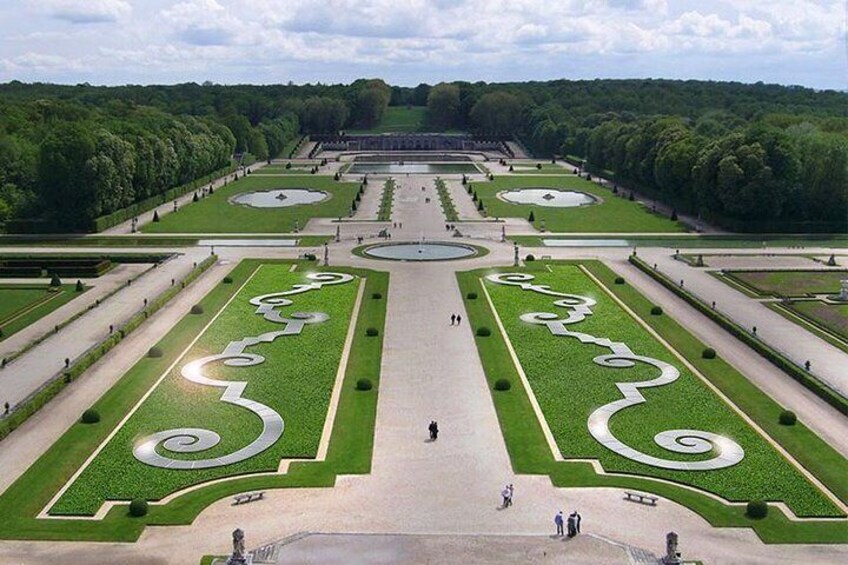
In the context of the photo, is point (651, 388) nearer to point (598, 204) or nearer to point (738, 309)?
point (738, 309)

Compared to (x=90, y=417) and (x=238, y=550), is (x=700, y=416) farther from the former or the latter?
(x=90, y=417)

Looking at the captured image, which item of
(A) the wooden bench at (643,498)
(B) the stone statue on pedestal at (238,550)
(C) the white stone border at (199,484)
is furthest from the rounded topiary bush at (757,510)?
(B) the stone statue on pedestal at (238,550)

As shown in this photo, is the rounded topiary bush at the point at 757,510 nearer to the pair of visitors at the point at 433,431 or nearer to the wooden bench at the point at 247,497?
the pair of visitors at the point at 433,431

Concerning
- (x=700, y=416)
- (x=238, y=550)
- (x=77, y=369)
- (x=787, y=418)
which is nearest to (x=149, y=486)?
(x=238, y=550)

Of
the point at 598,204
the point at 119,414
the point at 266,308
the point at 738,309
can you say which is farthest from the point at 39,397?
the point at 598,204

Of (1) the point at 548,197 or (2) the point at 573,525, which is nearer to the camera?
(2) the point at 573,525
